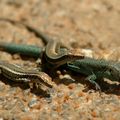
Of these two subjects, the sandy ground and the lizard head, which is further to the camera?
the lizard head

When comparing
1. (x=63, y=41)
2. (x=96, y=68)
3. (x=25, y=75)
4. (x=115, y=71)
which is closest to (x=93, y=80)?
(x=96, y=68)

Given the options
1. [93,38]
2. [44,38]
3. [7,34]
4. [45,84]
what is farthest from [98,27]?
[45,84]

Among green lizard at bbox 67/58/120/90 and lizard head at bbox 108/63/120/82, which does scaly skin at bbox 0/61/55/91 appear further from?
lizard head at bbox 108/63/120/82

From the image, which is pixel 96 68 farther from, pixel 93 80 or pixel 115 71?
pixel 115 71

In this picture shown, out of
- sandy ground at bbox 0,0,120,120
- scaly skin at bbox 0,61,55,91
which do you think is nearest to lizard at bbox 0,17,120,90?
sandy ground at bbox 0,0,120,120

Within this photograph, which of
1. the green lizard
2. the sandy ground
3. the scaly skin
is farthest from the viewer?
the green lizard

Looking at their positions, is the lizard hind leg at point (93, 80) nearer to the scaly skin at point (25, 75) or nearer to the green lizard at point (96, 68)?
the green lizard at point (96, 68)
